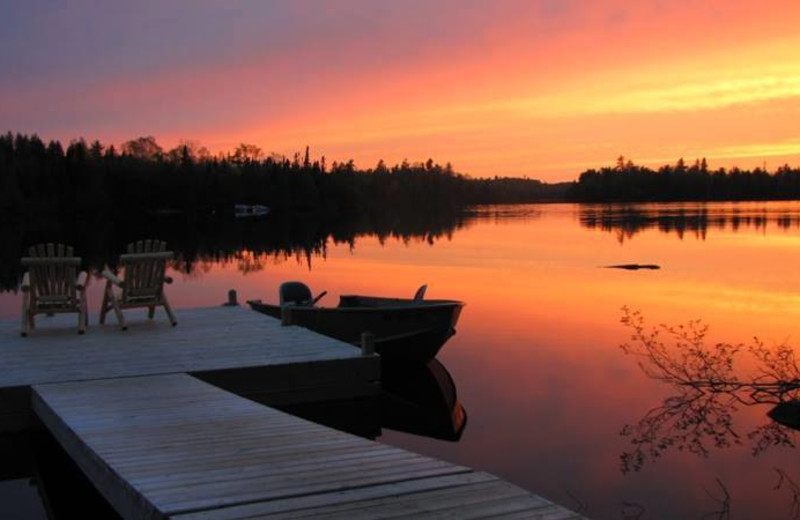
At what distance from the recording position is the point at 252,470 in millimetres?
4473

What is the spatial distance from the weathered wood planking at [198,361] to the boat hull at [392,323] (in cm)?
108

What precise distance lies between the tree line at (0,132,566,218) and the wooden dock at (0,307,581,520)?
235ft

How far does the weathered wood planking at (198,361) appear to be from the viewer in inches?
311

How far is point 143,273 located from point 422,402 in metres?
4.00

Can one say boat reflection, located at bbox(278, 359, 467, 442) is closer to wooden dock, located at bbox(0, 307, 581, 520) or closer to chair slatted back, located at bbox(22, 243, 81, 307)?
wooden dock, located at bbox(0, 307, 581, 520)

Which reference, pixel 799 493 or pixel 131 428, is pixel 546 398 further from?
pixel 131 428

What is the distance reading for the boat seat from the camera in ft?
41.6

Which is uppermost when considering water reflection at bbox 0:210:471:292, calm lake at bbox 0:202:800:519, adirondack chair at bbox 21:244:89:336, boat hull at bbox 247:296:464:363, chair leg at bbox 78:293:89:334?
adirondack chair at bbox 21:244:89:336

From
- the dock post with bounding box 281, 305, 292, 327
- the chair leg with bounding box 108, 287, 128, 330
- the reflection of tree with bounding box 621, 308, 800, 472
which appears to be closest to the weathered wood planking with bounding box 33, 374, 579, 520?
the chair leg with bounding box 108, 287, 128, 330

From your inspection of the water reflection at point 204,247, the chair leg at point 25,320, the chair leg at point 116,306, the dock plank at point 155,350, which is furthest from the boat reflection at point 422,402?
the water reflection at point 204,247

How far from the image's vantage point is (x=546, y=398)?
10.6 meters

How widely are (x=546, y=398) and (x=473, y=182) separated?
565ft

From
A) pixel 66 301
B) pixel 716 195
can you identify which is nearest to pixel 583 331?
pixel 66 301

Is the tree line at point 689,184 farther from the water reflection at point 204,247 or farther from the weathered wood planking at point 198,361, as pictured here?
the weathered wood planking at point 198,361
